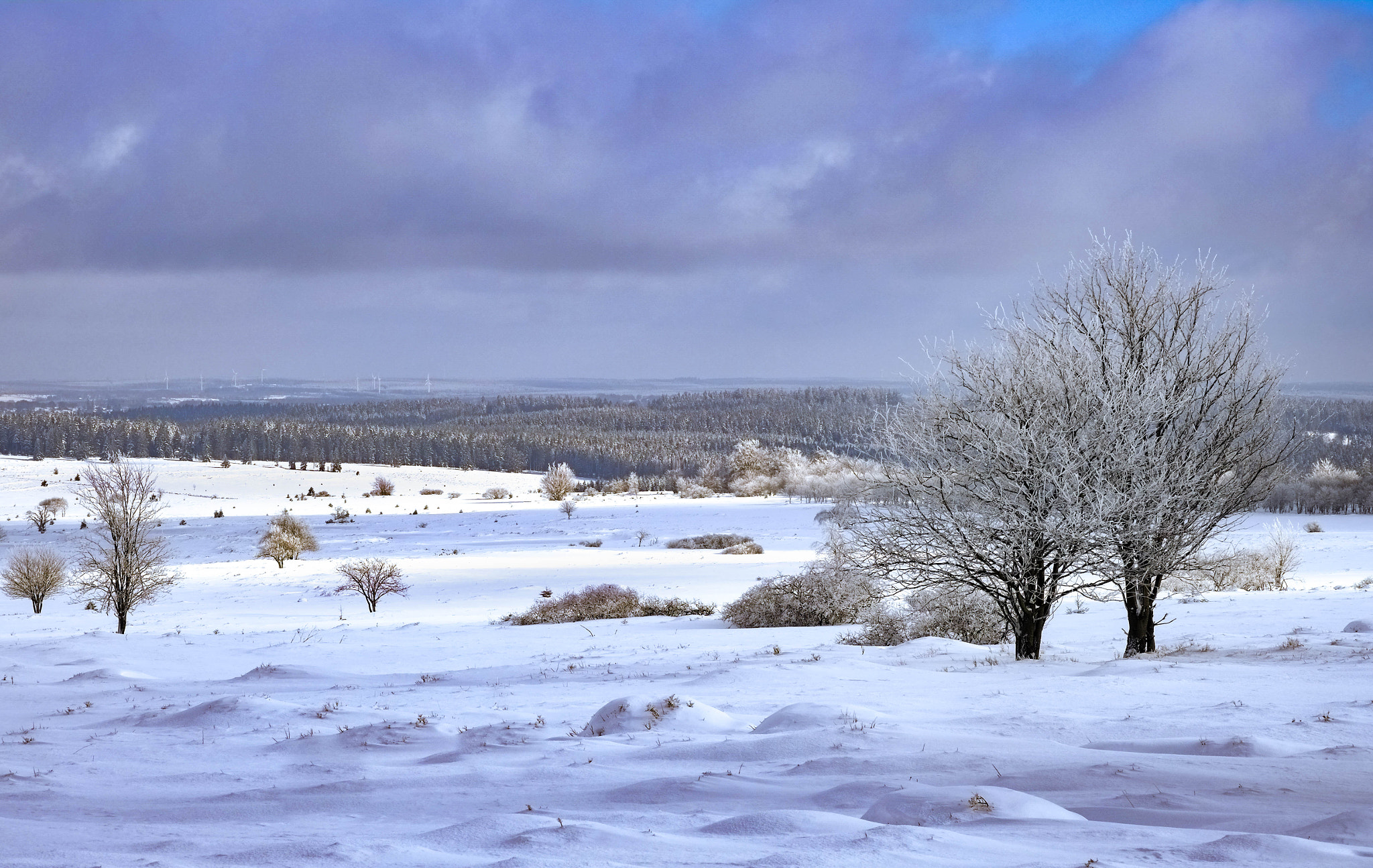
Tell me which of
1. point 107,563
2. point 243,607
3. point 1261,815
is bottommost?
point 243,607

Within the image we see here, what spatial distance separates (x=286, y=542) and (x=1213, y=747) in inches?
1735

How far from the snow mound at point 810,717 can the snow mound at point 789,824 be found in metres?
2.72

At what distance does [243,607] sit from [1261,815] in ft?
107

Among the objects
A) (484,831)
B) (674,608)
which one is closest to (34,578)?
(674,608)

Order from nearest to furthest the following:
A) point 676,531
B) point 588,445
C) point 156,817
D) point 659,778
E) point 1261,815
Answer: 1. point 1261,815
2. point 156,817
3. point 659,778
4. point 676,531
5. point 588,445

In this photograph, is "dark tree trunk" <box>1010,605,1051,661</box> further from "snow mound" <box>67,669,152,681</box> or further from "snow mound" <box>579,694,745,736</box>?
"snow mound" <box>67,669,152,681</box>

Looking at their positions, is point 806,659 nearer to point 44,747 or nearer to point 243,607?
point 44,747

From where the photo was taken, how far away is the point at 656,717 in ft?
26.9

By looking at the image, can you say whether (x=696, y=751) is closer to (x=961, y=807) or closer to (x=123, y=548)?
(x=961, y=807)

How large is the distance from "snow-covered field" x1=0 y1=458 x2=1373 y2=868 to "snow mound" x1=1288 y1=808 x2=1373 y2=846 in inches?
0.6

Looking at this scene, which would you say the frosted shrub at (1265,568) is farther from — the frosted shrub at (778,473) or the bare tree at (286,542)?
the frosted shrub at (778,473)

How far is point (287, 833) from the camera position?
4.90 metres

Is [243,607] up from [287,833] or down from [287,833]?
down

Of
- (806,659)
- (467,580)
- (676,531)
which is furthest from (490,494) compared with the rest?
(806,659)
